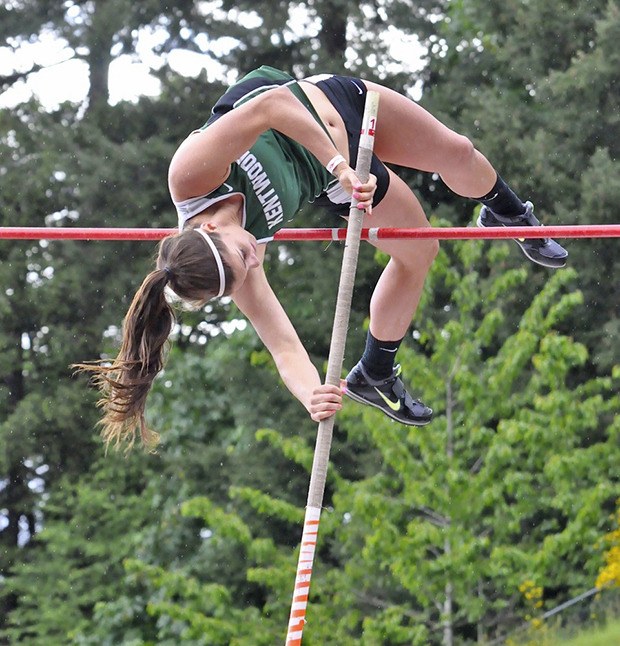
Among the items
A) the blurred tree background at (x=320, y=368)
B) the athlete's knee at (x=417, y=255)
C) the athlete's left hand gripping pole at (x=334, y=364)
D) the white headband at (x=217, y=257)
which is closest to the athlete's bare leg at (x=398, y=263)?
the athlete's knee at (x=417, y=255)

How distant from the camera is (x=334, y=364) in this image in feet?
12.1

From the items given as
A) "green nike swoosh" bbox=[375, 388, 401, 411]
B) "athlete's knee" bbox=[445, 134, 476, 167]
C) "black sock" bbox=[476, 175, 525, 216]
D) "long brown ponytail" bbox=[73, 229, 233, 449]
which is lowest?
"long brown ponytail" bbox=[73, 229, 233, 449]

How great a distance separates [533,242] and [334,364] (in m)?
1.27

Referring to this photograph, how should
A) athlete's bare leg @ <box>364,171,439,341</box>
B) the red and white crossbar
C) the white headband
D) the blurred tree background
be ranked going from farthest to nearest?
the blurred tree background < athlete's bare leg @ <box>364,171,439,341</box> < the red and white crossbar < the white headband

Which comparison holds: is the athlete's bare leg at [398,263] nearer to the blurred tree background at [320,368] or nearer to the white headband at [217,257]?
the white headband at [217,257]

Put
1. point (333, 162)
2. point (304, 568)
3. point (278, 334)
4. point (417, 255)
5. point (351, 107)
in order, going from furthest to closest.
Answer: point (417, 255) → point (351, 107) → point (278, 334) → point (304, 568) → point (333, 162)

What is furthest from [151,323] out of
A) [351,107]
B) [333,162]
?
[351,107]

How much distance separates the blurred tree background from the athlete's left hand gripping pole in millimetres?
6062

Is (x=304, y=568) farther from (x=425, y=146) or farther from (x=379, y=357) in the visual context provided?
(x=425, y=146)

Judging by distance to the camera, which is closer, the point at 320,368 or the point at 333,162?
the point at 333,162

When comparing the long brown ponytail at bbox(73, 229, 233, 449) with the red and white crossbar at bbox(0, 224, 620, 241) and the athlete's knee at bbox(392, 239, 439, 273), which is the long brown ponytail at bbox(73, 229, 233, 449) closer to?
the red and white crossbar at bbox(0, 224, 620, 241)

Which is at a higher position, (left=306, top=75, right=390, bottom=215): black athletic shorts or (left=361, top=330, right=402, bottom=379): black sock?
(left=306, top=75, right=390, bottom=215): black athletic shorts

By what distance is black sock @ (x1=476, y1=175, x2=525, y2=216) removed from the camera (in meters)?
4.44

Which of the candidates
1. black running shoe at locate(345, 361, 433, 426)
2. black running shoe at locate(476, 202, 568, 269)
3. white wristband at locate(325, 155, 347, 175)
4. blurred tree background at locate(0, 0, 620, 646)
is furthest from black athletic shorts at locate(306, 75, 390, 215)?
blurred tree background at locate(0, 0, 620, 646)
